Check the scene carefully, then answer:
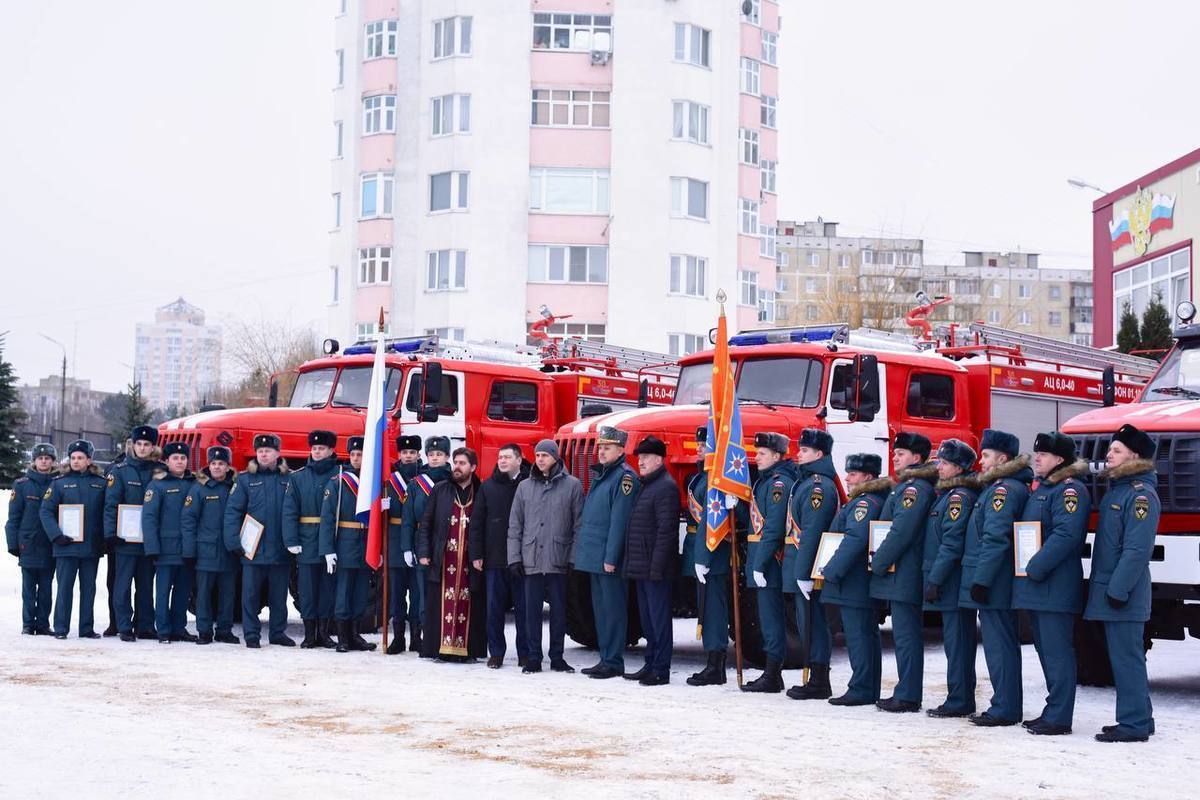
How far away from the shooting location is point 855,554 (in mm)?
11367

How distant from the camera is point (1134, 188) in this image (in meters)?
39.3

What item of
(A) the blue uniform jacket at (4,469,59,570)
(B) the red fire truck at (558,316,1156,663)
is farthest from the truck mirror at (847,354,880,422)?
(A) the blue uniform jacket at (4,469,59,570)

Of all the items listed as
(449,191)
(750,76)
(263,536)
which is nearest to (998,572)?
(263,536)

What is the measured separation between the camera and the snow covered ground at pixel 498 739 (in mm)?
8031

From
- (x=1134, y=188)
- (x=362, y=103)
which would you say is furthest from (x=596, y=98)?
(x=1134, y=188)

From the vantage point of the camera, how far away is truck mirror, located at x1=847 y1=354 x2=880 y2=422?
14.9m

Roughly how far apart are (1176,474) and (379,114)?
37.7 meters

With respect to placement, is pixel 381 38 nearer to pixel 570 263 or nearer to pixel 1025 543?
pixel 570 263

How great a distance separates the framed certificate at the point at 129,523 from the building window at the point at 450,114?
30.8 m

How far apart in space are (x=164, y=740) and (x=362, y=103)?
39905mm

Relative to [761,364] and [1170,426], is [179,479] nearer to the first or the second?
[761,364]

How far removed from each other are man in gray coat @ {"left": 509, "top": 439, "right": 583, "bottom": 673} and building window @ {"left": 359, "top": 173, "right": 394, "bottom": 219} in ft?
110

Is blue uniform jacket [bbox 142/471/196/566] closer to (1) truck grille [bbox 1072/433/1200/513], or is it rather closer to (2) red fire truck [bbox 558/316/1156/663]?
(2) red fire truck [bbox 558/316/1156/663]

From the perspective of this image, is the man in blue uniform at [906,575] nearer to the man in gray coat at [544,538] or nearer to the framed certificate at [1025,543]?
the framed certificate at [1025,543]
